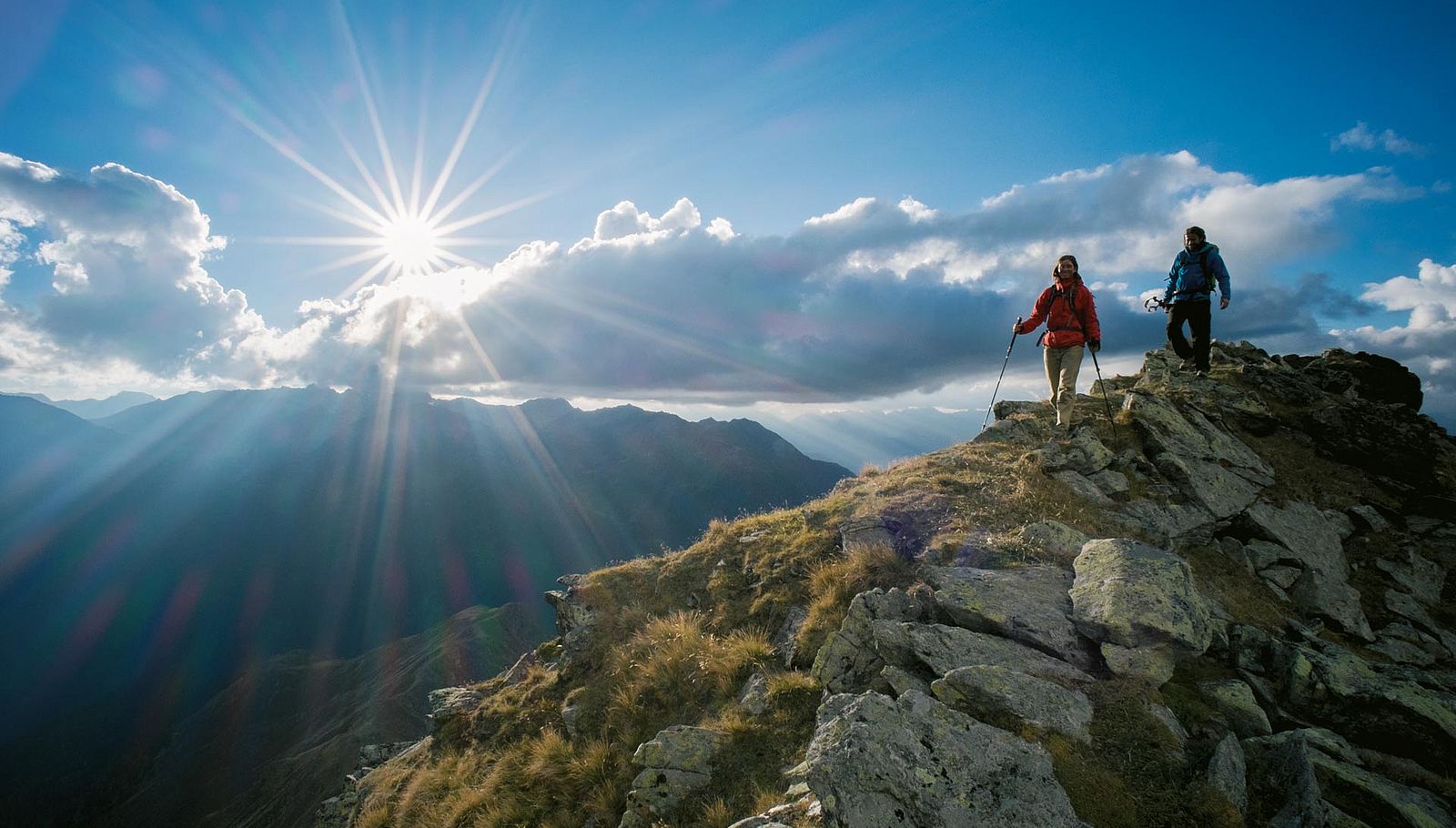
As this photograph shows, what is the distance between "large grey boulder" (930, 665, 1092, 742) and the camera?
250 inches

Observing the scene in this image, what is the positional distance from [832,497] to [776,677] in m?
7.96

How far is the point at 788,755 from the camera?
797 cm

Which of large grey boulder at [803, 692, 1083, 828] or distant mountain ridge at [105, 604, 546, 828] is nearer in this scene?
large grey boulder at [803, 692, 1083, 828]

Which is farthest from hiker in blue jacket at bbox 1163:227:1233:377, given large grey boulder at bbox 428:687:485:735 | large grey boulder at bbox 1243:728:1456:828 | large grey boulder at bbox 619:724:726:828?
large grey boulder at bbox 428:687:485:735

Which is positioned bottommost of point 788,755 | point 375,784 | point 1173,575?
point 375,784

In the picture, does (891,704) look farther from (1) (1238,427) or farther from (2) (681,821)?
(1) (1238,427)

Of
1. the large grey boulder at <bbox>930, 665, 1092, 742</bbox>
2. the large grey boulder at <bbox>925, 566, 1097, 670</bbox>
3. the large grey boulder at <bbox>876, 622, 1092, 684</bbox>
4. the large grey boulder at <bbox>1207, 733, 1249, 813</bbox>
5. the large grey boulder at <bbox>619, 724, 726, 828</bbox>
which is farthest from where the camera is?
the large grey boulder at <bbox>619, 724, 726, 828</bbox>

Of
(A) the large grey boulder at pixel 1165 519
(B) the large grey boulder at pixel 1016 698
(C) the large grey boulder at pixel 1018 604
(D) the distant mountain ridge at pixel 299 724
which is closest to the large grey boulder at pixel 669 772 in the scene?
(B) the large grey boulder at pixel 1016 698

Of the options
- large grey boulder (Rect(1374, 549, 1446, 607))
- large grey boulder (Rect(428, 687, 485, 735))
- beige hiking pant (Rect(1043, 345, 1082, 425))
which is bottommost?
large grey boulder (Rect(428, 687, 485, 735))

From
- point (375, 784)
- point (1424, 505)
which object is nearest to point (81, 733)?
point (375, 784)

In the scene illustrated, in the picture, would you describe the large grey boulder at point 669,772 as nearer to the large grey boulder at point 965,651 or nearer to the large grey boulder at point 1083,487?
the large grey boulder at point 965,651

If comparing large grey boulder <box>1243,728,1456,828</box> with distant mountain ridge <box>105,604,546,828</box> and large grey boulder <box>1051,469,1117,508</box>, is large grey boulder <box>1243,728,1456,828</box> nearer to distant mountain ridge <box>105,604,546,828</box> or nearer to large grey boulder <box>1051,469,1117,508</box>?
large grey boulder <box>1051,469,1117,508</box>

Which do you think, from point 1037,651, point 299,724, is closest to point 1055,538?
point 1037,651

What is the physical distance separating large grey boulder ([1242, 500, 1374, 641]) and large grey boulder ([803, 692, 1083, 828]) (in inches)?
411
